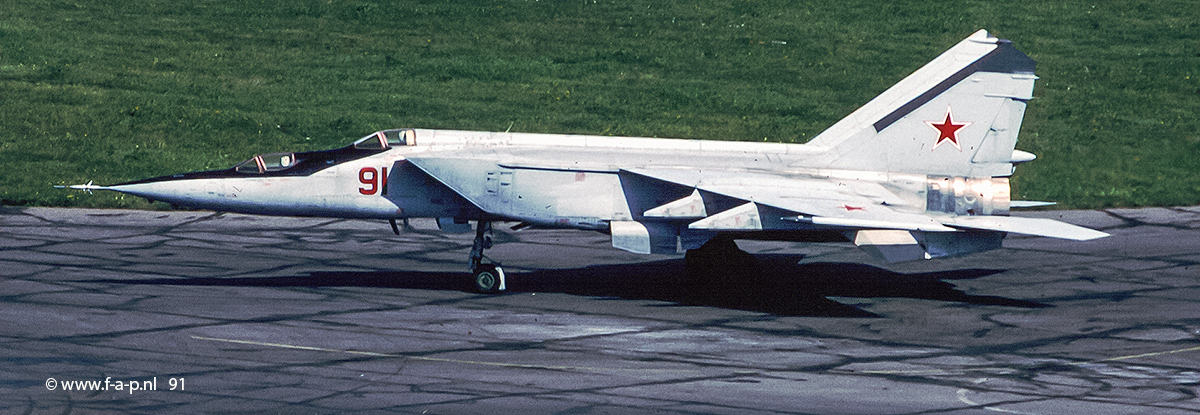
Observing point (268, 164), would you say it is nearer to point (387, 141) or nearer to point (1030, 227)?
point (387, 141)

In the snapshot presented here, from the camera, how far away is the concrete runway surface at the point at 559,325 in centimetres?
1326

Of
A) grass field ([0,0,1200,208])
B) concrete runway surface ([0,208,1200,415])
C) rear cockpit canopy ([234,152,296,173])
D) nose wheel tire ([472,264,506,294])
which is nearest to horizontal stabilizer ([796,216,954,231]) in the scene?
concrete runway surface ([0,208,1200,415])

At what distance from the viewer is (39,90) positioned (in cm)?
3169

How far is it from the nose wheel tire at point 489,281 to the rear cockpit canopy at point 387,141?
1950mm

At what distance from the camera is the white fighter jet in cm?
1703

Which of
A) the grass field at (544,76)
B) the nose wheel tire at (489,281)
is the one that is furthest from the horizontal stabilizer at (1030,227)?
the grass field at (544,76)

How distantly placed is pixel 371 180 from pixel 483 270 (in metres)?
1.89

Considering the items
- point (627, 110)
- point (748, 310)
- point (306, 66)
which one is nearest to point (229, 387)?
point (748, 310)

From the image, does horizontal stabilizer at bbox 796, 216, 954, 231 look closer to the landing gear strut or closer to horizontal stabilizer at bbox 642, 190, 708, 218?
horizontal stabilizer at bbox 642, 190, 708, 218

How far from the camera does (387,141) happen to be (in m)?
17.8

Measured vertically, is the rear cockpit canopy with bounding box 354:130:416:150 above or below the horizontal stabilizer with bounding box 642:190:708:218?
above

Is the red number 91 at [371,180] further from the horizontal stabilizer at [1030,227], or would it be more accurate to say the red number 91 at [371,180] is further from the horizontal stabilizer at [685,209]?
the horizontal stabilizer at [1030,227]

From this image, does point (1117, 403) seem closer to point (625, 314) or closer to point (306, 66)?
point (625, 314)

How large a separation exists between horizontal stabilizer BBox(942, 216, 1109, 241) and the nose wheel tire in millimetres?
5763
